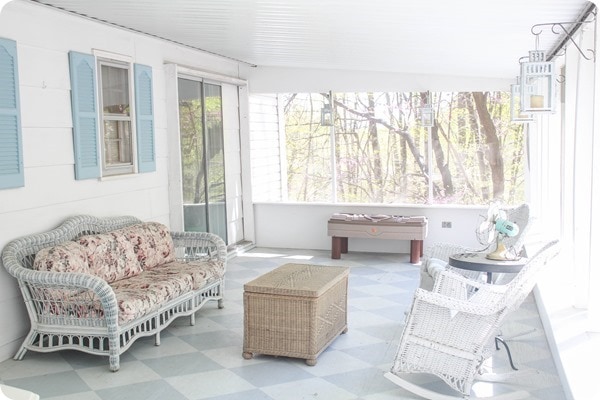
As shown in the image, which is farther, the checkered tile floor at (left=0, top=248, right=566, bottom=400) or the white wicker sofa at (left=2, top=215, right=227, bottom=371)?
the white wicker sofa at (left=2, top=215, right=227, bottom=371)

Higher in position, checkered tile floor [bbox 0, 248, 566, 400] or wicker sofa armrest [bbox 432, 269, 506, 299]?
wicker sofa armrest [bbox 432, 269, 506, 299]

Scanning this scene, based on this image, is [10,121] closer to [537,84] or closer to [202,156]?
[202,156]

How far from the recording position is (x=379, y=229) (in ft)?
26.2

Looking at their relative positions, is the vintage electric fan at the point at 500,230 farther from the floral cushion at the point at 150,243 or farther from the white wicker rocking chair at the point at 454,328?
the floral cushion at the point at 150,243

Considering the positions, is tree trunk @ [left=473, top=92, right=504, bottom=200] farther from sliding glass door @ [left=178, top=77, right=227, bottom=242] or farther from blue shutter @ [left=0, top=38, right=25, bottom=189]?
blue shutter @ [left=0, top=38, right=25, bottom=189]

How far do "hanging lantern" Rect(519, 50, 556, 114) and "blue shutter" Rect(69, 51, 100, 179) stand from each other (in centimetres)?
333

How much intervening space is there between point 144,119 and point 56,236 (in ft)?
5.76

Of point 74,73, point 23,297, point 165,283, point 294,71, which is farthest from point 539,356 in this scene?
point 294,71

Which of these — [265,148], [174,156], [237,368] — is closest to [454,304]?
[237,368]

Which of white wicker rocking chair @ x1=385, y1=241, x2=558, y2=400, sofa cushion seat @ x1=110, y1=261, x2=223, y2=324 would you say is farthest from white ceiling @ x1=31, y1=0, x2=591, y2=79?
sofa cushion seat @ x1=110, y1=261, x2=223, y2=324

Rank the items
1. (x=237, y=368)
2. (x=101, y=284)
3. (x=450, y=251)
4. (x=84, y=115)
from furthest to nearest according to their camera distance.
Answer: (x=450, y=251) < (x=84, y=115) < (x=237, y=368) < (x=101, y=284)

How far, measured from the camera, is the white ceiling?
4.28 meters

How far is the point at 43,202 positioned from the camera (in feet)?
16.0

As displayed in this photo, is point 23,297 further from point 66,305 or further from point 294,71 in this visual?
point 294,71
